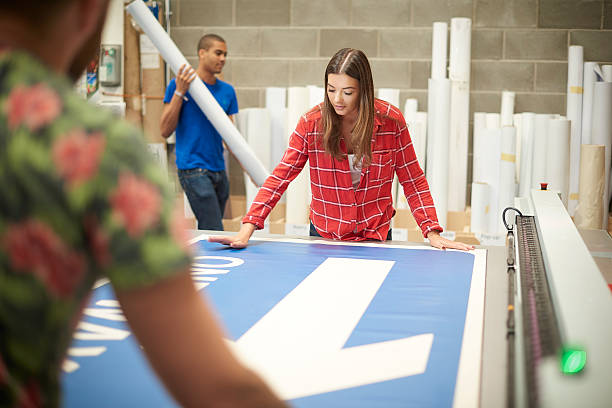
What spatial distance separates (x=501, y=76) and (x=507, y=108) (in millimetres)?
362

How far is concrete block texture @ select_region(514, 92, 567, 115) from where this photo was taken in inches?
178

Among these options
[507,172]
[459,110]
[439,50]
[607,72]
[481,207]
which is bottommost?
[481,207]

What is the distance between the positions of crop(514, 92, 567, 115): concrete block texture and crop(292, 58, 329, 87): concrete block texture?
4.61 feet

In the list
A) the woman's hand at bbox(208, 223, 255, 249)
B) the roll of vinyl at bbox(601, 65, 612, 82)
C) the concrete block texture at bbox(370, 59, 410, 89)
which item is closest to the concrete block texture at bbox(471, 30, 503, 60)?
the concrete block texture at bbox(370, 59, 410, 89)

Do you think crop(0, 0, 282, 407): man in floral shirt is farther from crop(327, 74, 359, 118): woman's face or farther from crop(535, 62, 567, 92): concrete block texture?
crop(535, 62, 567, 92): concrete block texture

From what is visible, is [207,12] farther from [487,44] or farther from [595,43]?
[595,43]

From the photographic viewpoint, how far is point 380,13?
4.62 metres

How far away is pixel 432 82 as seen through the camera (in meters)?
3.89

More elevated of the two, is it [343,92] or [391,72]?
[391,72]

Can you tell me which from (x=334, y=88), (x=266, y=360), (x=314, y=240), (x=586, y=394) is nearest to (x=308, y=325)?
(x=266, y=360)

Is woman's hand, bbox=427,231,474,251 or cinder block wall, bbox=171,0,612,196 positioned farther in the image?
cinder block wall, bbox=171,0,612,196

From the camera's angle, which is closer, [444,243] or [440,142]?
[444,243]

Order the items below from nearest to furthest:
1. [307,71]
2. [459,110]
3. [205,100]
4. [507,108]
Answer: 1. [205,100]
2. [459,110]
3. [507,108]
4. [307,71]

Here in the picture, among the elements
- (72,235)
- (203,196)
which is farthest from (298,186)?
(72,235)
